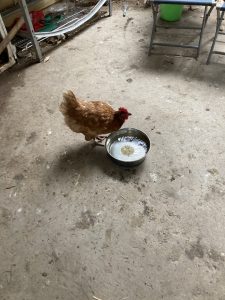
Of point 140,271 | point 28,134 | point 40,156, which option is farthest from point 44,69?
point 140,271

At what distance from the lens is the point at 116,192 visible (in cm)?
217

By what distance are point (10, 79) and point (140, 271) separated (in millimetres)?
2998

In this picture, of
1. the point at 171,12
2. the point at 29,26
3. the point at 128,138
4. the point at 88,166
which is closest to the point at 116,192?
the point at 88,166

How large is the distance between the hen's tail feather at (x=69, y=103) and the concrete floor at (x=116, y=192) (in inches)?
20.9

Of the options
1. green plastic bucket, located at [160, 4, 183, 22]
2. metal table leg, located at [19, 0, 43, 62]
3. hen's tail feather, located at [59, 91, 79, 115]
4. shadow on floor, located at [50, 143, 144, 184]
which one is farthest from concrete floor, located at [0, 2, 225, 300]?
green plastic bucket, located at [160, 4, 183, 22]

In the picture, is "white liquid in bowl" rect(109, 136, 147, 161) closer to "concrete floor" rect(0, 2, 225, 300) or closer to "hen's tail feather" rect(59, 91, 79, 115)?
"concrete floor" rect(0, 2, 225, 300)

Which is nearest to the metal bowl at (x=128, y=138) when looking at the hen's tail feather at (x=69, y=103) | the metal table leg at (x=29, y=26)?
the hen's tail feather at (x=69, y=103)

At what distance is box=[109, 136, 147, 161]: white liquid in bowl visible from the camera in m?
2.37

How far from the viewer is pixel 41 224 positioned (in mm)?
1998

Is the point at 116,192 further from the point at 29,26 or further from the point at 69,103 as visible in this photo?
the point at 29,26

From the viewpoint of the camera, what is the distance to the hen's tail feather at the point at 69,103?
206 cm

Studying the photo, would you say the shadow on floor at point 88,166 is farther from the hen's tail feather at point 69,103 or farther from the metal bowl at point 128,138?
the hen's tail feather at point 69,103

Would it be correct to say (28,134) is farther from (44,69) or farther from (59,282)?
(59,282)

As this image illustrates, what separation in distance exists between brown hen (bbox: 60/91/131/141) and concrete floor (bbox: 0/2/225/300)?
0.36 meters
